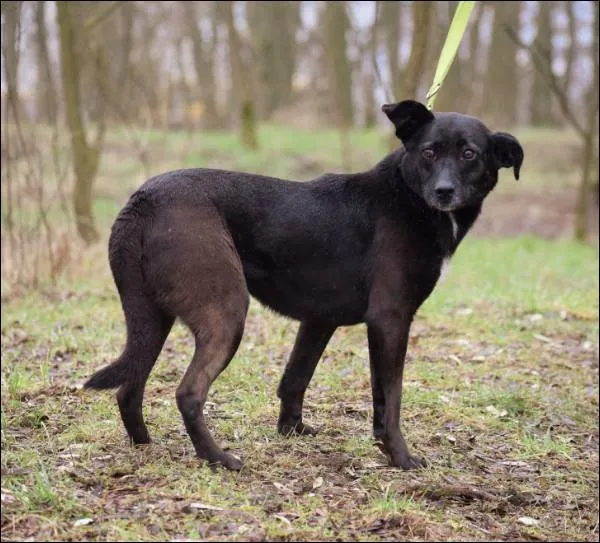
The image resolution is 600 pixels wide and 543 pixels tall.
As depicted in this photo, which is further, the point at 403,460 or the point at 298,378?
the point at 298,378

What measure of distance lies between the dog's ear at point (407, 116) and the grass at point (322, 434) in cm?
176

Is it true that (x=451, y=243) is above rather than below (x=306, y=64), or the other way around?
below

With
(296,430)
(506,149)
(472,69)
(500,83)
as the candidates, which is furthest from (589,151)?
(500,83)

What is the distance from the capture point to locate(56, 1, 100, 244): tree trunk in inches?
436

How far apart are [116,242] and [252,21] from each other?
1036 inches

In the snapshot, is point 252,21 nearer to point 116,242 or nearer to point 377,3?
point 377,3

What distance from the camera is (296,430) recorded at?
5266 mm

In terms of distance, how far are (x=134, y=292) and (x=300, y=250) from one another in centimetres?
88

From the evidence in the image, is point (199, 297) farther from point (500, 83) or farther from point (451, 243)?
point (500, 83)

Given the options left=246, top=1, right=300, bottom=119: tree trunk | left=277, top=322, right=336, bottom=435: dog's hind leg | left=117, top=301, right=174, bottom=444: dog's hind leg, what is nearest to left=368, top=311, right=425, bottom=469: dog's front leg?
left=277, top=322, right=336, bottom=435: dog's hind leg

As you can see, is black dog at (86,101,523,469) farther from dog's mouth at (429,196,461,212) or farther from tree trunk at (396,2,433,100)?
tree trunk at (396,2,433,100)

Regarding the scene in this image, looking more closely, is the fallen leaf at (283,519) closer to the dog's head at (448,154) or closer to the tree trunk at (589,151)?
the dog's head at (448,154)

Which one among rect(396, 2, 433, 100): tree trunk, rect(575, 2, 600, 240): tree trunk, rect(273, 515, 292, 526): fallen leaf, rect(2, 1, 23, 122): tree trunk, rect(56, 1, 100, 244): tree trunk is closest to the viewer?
rect(273, 515, 292, 526): fallen leaf

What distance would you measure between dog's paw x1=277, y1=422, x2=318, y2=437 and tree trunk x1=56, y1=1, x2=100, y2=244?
626cm
